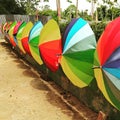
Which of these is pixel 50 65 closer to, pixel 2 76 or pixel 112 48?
pixel 112 48

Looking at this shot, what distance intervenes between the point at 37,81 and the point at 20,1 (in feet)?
102

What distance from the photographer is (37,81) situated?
33.4ft

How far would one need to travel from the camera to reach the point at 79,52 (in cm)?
602

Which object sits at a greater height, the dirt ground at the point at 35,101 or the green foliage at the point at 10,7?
the green foliage at the point at 10,7

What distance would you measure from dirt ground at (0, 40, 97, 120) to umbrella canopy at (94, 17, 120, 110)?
197 cm

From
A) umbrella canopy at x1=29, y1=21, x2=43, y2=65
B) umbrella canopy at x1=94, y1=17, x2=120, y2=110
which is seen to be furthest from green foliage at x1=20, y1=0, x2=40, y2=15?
umbrella canopy at x1=94, y1=17, x2=120, y2=110

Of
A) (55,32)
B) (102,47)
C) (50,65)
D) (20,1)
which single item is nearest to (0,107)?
(50,65)

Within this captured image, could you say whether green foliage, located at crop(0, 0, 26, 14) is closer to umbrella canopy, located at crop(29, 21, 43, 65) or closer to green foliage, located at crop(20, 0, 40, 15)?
green foliage, located at crop(20, 0, 40, 15)

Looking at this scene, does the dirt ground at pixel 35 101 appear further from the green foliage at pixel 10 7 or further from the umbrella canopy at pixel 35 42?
the green foliage at pixel 10 7

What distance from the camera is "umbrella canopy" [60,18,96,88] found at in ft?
19.2

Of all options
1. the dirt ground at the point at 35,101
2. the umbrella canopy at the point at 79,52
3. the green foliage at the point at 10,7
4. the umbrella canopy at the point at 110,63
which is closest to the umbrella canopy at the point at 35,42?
the dirt ground at the point at 35,101

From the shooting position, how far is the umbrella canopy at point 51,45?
6.77 meters

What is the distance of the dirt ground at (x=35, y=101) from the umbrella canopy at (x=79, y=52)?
1.07 metres

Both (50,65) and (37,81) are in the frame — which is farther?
(37,81)
